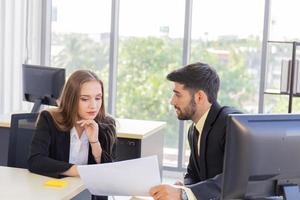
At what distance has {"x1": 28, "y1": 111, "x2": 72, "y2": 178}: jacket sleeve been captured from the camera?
241cm

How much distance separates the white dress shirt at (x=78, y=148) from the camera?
258 centimetres

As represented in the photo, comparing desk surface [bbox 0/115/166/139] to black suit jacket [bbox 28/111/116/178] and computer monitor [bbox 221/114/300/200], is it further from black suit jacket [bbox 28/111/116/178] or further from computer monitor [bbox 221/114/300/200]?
computer monitor [bbox 221/114/300/200]

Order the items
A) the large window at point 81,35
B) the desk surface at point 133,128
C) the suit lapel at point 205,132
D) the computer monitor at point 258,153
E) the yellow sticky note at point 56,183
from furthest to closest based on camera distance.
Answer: the large window at point 81,35 → the desk surface at point 133,128 → the suit lapel at point 205,132 → the yellow sticky note at point 56,183 → the computer monitor at point 258,153

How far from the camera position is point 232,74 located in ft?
16.9

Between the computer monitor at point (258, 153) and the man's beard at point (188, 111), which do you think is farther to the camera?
the man's beard at point (188, 111)

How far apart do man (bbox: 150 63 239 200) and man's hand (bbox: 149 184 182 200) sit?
9.9 inches

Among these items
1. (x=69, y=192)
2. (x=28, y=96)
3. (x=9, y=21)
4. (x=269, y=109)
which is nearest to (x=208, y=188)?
(x=69, y=192)

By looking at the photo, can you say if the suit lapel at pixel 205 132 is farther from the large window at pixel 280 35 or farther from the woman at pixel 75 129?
the large window at pixel 280 35

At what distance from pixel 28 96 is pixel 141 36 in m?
1.71

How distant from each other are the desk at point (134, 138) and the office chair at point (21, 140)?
0.79 meters

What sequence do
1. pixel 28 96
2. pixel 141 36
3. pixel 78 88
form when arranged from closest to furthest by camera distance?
pixel 78 88 → pixel 28 96 → pixel 141 36

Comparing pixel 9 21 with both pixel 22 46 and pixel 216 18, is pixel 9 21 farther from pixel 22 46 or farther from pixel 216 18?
pixel 216 18

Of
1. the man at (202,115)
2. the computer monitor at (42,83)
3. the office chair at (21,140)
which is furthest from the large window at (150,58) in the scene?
the man at (202,115)

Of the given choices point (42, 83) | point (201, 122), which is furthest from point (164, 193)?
point (42, 83)
